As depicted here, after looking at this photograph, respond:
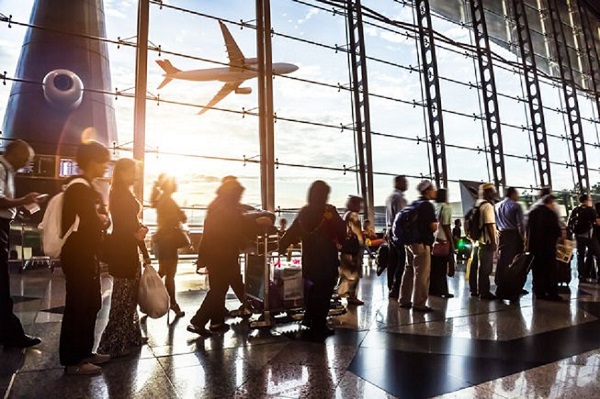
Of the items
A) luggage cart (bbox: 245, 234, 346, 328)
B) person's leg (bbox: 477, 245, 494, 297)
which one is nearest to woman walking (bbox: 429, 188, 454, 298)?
person's leg (bbox: 477, 245, 494, 297)

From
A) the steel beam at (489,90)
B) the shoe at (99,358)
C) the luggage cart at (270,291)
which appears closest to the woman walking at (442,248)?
the luggage cart at (270,291)

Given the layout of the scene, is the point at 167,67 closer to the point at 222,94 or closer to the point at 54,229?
the point at 222,94

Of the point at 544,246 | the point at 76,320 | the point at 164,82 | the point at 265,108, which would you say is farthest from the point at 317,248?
the point at 265,108

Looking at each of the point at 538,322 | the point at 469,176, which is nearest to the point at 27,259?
the point at 538,322

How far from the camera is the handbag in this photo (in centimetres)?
433

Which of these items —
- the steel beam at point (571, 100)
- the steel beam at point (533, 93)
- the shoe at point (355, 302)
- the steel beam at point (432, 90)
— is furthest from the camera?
the steel beam at point (571, 100)

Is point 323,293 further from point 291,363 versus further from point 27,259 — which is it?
point 27,259

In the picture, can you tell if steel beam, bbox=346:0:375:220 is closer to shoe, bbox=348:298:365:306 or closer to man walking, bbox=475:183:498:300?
man walking, bbox=475:183:498:300

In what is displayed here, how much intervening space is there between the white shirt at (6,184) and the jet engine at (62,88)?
13.4 ft

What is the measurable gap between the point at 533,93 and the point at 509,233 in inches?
363

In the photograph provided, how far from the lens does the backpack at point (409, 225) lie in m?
3.59

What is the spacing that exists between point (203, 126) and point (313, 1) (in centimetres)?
388

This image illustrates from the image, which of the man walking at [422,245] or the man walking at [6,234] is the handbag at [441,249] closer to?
the man walking at [422,245]

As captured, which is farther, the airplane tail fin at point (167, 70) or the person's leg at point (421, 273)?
the airplane tail fin at point (167, 70)
